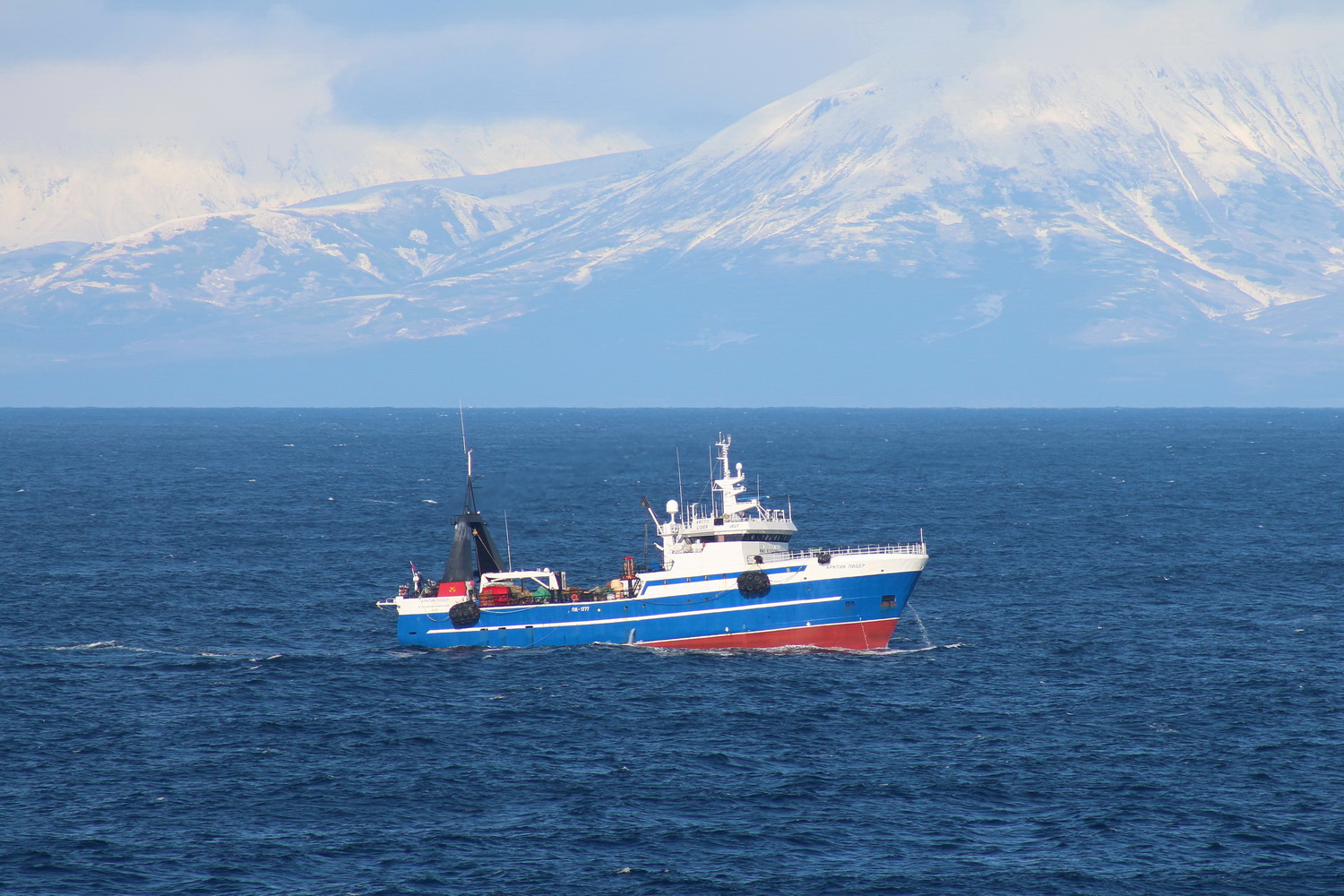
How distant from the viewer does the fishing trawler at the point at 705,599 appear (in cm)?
7656

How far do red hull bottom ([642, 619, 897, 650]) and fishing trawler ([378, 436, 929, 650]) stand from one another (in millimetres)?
45

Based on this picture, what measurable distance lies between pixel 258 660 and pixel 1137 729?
4154 cm

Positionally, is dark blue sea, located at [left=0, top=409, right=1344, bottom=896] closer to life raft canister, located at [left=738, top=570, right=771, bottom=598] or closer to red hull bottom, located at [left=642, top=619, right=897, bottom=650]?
red hull bottom, located at [left=642, top=619, right=897, bottom=650]

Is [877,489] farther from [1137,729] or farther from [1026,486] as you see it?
[1137,729]

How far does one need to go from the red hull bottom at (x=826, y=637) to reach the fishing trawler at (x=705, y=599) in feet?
0.15

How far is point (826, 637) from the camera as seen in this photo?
7731cm

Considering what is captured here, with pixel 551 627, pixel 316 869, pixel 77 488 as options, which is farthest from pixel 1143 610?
pixel 77 488

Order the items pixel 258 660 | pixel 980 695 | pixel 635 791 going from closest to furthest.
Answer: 1. pixel 635 791
2. pixel 980 695
3. pixel 258 660

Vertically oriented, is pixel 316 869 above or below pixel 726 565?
below

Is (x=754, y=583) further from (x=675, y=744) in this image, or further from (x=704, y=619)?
(x=675, y=744)

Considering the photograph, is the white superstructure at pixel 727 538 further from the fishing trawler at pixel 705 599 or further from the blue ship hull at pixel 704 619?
the blue ship hull at pixel 704 619

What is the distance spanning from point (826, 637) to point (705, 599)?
6333 millimetres

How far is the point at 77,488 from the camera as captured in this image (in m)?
175

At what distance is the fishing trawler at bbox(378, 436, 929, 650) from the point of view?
7656 centimetres
